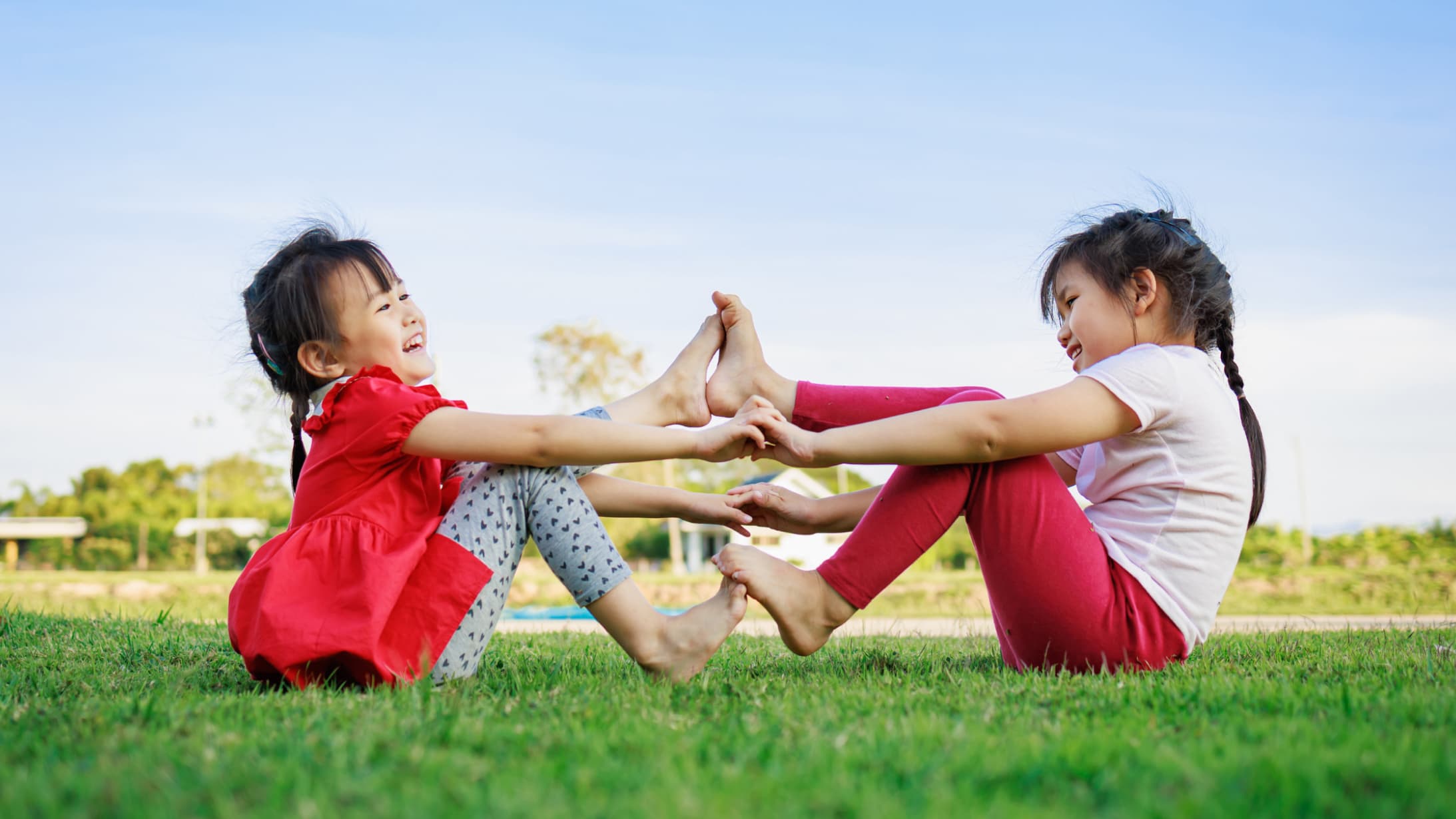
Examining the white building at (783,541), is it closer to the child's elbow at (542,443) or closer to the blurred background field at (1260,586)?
the blurred background field at (1260,586)

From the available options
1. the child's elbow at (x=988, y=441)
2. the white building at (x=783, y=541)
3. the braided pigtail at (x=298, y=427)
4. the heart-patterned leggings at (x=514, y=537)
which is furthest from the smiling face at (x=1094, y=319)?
the white building at (x=783, y=541)

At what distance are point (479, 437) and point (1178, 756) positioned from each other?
153 centimetres

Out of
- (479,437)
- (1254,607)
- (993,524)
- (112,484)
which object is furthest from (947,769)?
(112,484)

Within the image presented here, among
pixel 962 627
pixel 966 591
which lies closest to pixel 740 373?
Answer: pixel 962 627

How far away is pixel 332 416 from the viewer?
2367 mm

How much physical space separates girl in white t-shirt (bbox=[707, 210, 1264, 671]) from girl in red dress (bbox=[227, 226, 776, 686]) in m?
0.32

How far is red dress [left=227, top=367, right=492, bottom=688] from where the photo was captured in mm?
2129

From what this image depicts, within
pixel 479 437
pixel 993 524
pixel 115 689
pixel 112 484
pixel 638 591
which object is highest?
pixel 479 437

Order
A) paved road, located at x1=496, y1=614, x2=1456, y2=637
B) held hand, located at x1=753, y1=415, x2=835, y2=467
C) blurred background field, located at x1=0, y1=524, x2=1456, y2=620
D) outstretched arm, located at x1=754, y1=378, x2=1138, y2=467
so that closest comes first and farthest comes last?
outstretched arm, located at x1=754, y1=378, x2=1138, y2=467, held hand, located at x1=753, y1=415, x2=835, y2=467, paved road, located at x1=496, y1=614, x2=1456, y2=637, blurred background field, located at x1=0, y1=524, x2=1456, y2=620

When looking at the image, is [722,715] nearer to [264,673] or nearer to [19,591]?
[264,673]

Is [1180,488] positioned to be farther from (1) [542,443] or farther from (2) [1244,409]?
(1) [542,443]

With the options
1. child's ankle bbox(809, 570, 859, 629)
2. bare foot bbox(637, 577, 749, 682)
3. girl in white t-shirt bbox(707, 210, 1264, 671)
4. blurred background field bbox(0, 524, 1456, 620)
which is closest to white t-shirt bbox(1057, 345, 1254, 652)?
girl in white t-shirt bbox(707, 210, 1264, 671)

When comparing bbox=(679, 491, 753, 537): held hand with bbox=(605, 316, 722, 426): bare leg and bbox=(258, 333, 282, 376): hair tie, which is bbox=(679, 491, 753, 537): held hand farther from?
bbox=(258, 333, 282, 376): hair tie

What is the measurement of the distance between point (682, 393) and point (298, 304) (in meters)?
1.17
